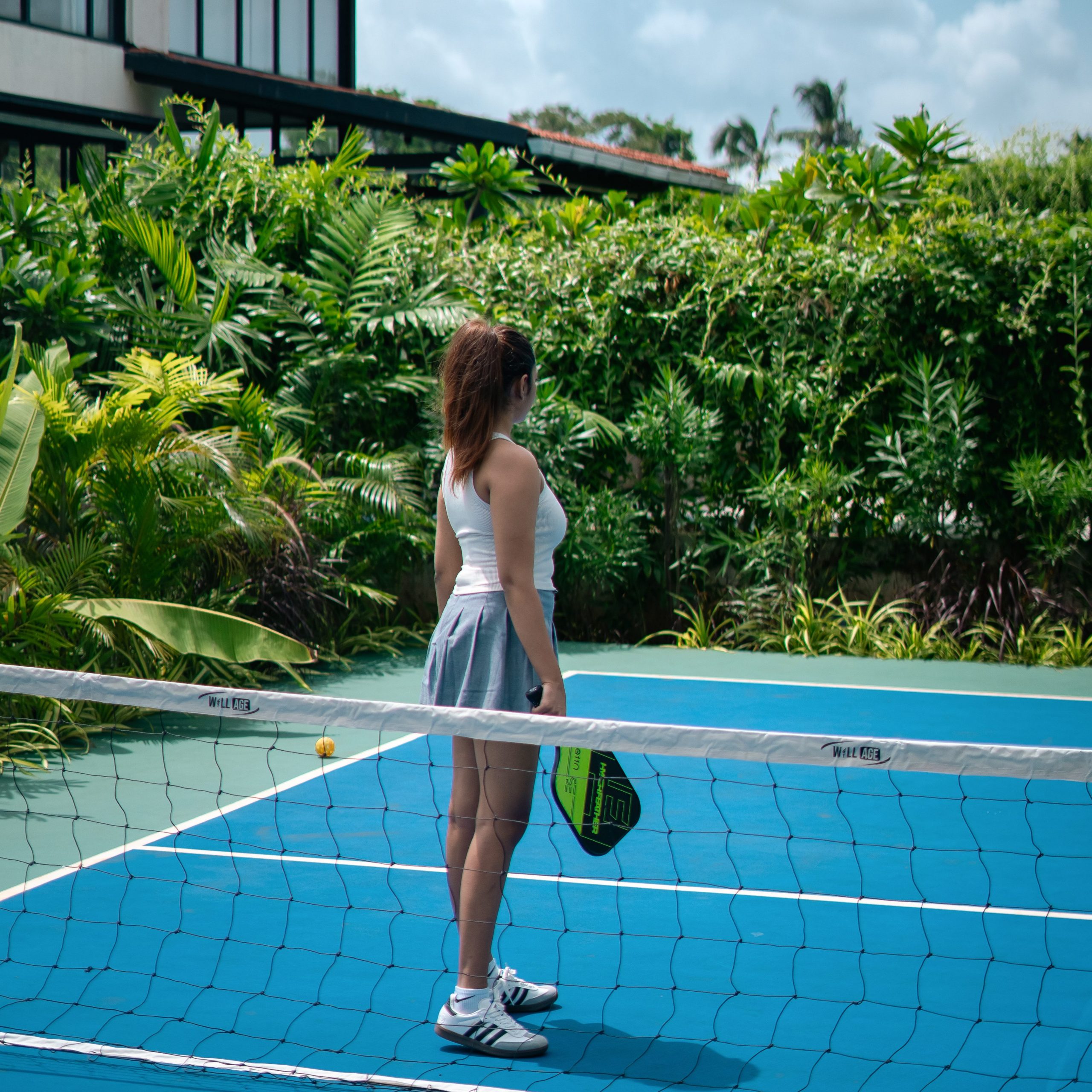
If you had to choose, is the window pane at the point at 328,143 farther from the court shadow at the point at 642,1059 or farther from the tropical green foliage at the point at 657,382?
the court shadow at the point at 642,1059

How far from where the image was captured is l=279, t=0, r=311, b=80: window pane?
73.9 feet

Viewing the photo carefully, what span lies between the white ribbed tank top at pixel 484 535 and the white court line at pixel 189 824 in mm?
1999

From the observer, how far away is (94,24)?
19.8 meters

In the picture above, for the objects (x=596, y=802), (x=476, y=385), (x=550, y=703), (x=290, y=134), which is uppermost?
(x=290, y=134)

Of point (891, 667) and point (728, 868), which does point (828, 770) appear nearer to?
point (728, 868)

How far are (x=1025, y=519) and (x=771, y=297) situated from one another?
2807 millimetres

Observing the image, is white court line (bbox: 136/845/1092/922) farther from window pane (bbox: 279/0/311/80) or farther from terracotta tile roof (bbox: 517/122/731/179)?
window pane (bbox: 279/0/311/80)

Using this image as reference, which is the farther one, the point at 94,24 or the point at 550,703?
the point at 94,24

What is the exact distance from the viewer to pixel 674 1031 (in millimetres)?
4020

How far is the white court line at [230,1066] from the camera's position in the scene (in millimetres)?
3539

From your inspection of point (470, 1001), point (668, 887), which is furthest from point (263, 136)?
point (470, 1001)

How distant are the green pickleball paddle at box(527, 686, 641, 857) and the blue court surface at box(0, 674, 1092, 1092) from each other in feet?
1.99

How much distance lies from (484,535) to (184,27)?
65.5 feet

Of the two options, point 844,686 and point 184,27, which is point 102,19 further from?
point 844,686
